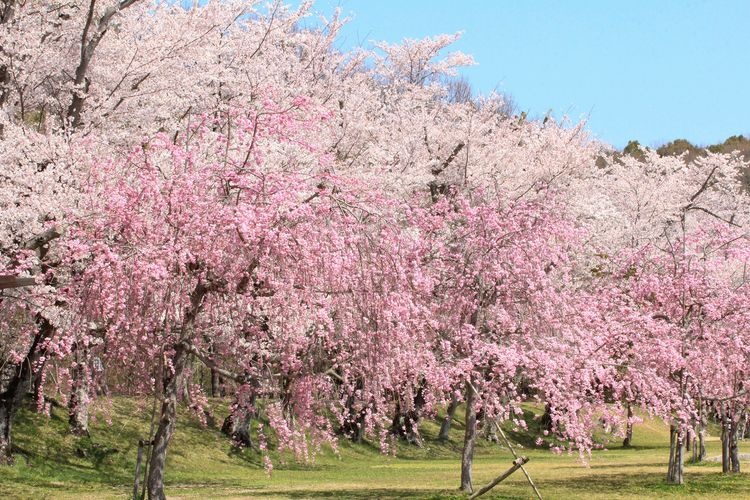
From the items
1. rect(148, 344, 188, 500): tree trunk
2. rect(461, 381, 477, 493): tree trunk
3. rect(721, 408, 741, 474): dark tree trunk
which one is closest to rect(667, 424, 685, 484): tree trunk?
rect(721, 408, 741, 474): dark tree trunk

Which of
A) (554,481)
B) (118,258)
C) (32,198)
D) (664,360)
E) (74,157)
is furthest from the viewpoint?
(554,481)

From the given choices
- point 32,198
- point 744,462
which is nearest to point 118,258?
point 32,198

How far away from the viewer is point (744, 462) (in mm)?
33469

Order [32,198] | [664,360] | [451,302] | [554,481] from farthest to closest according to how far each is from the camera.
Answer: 1. [554,481]
2. [664,360]
3. [451,302]
4. [32,198]

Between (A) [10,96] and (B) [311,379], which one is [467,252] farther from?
(A) [10,96]

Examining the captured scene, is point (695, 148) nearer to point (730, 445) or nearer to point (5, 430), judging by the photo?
point (730, 445)

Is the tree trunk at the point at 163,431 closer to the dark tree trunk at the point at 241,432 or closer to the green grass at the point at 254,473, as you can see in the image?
the green grass at the point at 254,473

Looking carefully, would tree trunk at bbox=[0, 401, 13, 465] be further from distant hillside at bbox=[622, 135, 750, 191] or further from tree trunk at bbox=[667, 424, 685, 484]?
distant hillside at bbox=[622, 135, 750, 191]

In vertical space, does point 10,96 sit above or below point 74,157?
above

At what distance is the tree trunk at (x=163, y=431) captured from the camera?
50.3 feet

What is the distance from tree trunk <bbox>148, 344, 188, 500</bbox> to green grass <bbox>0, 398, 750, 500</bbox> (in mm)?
1010

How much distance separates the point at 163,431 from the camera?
15477mm

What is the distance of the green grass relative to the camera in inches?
850

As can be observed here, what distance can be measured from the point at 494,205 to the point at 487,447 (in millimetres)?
23888
